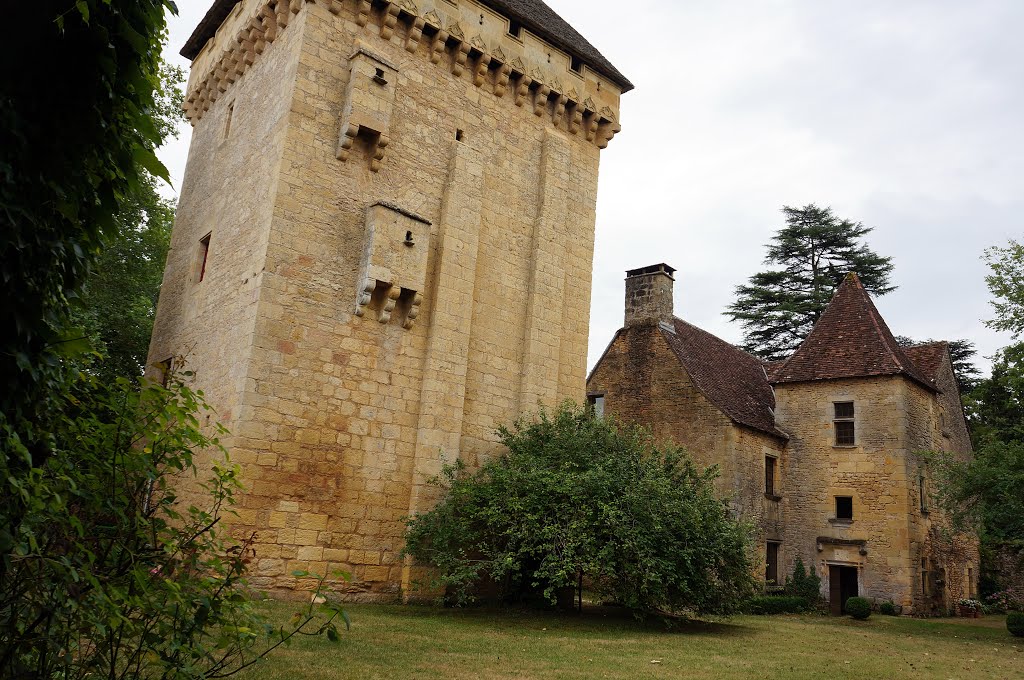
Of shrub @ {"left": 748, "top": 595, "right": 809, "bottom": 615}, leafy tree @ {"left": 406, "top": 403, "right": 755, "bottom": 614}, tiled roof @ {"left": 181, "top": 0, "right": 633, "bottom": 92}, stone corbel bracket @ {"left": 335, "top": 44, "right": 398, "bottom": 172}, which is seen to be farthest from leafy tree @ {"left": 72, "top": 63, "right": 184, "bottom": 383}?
shrub @ {"left": 748, "top": 595, "right": 809, "bottom": 615}

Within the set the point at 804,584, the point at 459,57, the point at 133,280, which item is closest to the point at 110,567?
the point at 459,57

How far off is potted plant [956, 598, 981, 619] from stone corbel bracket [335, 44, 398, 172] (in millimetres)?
21784

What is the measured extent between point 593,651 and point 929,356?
2053cm

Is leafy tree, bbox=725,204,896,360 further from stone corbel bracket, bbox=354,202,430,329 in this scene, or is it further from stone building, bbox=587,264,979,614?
stone corbel bracket, bbox=354,202,430,329

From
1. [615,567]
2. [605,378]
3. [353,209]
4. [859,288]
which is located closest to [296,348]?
[353,209]

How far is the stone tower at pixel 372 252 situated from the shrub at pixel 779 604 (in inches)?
336

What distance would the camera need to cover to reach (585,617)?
12.6 meters

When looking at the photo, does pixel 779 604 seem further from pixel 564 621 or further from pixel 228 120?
pixel 228 120

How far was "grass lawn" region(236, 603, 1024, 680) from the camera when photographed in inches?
293

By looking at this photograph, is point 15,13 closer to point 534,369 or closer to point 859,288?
point 534,369

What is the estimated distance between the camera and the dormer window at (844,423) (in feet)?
74.0

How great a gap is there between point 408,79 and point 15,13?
36.5 ft

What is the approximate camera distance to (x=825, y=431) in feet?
74.7

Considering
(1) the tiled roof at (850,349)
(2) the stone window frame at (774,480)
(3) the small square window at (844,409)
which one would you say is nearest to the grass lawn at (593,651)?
(2) the stone window frame at (774,480)
